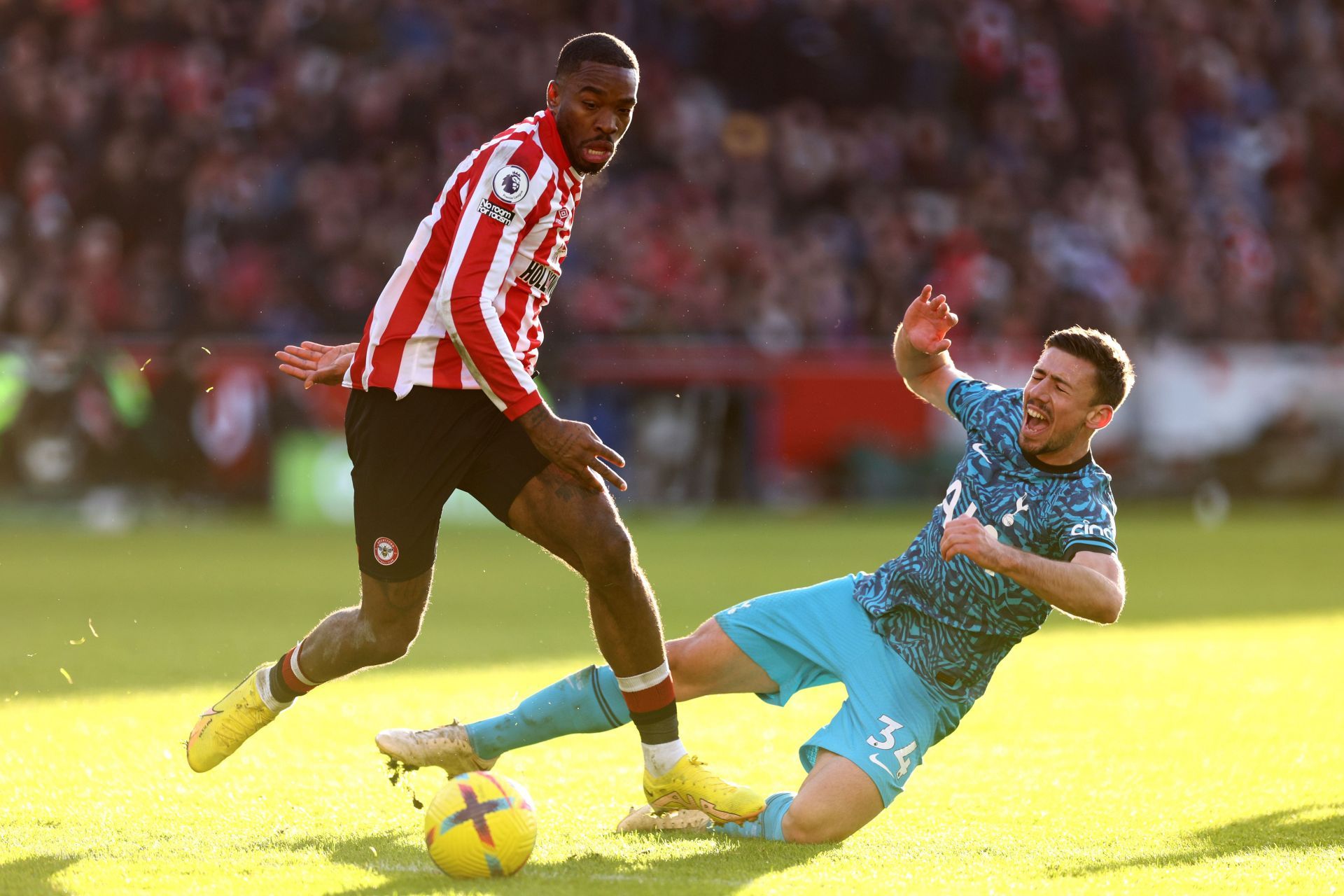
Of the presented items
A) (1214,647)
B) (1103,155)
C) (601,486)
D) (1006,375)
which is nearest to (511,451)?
(601,486)

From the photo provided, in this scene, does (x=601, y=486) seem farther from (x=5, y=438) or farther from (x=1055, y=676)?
(x=5, y=438)

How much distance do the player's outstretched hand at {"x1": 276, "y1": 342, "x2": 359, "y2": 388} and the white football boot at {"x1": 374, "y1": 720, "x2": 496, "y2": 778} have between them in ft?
3.62

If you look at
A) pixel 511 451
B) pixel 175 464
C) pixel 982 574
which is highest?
pixel 511 451

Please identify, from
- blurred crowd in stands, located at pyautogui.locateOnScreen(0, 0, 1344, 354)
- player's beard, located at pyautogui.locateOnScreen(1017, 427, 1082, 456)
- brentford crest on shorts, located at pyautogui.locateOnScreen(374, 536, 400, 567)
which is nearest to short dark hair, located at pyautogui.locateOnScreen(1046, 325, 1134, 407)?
player's beard, located at pyautogui.locateOnScreen(1017, 427, 1082, 456)

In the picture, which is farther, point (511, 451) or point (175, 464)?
point (175, 464)

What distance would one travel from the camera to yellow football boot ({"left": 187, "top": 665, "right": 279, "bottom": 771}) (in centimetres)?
503

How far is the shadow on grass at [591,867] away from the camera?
13.3 ft

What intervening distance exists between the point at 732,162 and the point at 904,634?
15.1m

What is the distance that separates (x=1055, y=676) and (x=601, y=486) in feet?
12.6

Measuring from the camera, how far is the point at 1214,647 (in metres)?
8.77

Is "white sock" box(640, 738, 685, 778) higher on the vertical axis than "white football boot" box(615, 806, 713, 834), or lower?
higher

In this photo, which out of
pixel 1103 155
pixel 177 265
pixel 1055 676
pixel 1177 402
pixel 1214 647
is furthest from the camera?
pixel 1103 155

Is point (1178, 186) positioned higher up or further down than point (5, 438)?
higher up

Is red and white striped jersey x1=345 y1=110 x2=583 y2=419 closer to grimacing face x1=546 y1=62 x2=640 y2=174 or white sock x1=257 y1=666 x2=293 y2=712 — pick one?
grimacing face x1=546 y1=62 x2=640 y2=174
